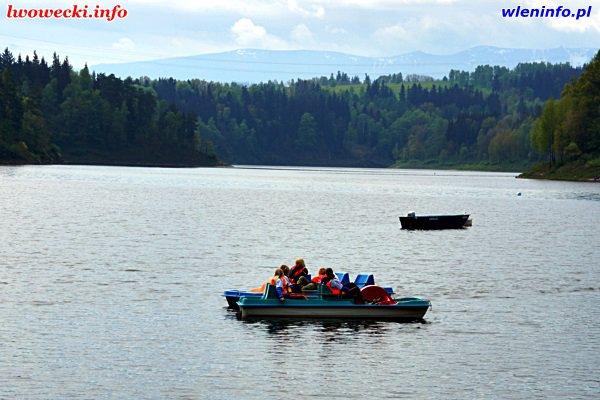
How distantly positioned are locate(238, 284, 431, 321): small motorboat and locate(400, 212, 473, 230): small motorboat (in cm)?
6602

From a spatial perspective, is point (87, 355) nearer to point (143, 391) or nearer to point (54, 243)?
point (143, 391)

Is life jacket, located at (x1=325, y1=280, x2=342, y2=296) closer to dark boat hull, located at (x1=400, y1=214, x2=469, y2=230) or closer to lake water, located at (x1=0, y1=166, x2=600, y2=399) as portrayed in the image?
lake water, located at (x1=0, y1=166, x2=600, y2=399)

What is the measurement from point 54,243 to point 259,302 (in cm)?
4188

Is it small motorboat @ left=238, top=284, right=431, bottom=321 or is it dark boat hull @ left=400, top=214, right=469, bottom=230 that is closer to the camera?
small motorboat @ left=238, top=284, right=431, bottom=321

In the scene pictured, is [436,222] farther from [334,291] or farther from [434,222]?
[334,291]

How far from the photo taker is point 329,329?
175 ft

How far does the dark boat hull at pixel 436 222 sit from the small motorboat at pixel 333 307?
66.2 meters

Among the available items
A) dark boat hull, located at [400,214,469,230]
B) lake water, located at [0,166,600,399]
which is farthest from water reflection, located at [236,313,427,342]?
dark boat hull, located at [400,214,469,230]

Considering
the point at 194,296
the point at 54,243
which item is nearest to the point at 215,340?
the point at 194,296

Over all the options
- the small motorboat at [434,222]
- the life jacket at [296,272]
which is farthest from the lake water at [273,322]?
the life jacket at [296,272]

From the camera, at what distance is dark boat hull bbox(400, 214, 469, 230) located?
402 ft

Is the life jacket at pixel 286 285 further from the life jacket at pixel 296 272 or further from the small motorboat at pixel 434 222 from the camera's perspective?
the small motorboat at pixel 434 222

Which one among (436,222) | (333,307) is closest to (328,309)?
(333,307)

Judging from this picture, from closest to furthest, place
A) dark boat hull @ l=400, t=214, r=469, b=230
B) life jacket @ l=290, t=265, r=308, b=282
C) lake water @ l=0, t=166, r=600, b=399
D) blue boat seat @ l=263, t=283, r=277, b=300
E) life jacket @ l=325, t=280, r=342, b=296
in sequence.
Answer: lake water @ l=0, t=166, r=600, b=399 < blue boat seat @ l=263, t=283, r=277, b=300 < life jacket @ l=325, t=280, r=342, b=296 < life jacket @ l=290, t=265, r=308, b=282 < dark boat hull @ l=400, t=214, r=469, b=230
